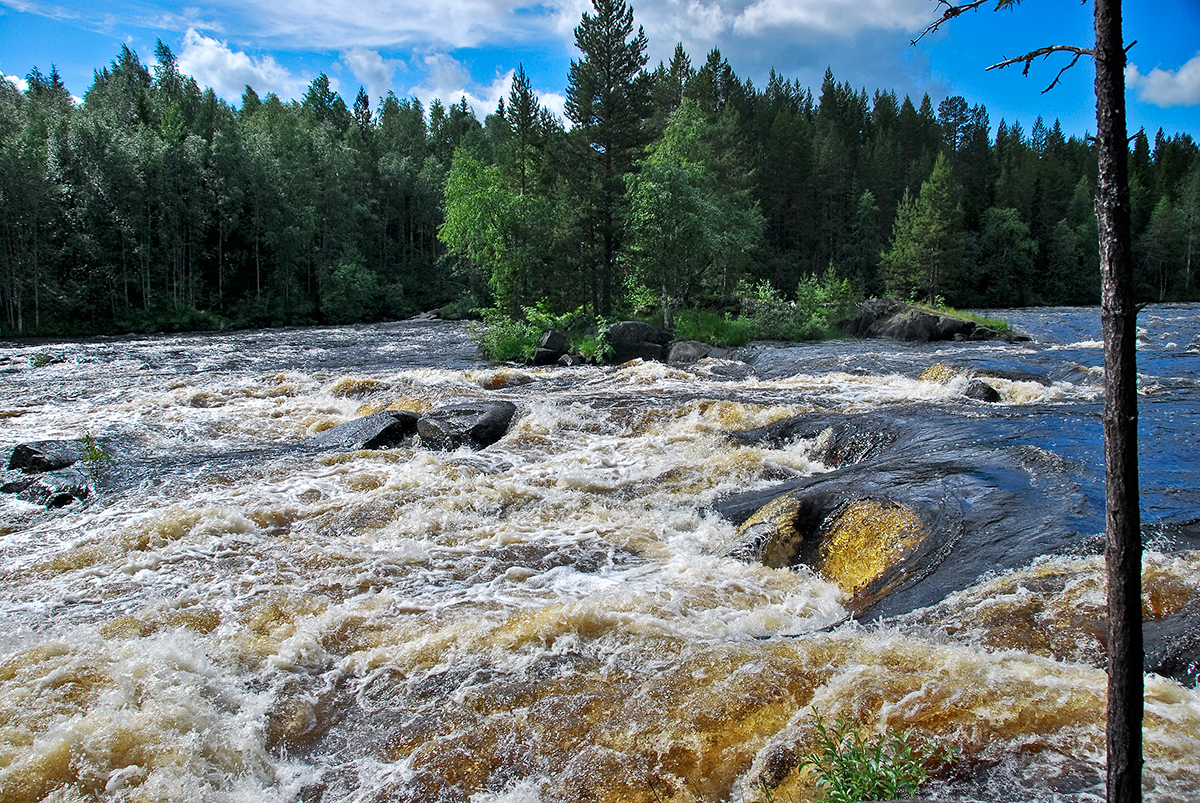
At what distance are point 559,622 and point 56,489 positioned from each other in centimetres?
835

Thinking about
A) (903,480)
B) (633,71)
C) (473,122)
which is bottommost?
(903,480)

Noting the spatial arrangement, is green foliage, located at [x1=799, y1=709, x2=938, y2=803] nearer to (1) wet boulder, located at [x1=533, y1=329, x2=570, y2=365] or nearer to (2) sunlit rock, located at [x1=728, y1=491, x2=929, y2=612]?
(2) sunlit rock, located at [x1=728, y1=491, x2=929, y2=612]

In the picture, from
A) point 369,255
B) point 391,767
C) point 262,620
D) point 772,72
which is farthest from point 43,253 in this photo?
point 772,72

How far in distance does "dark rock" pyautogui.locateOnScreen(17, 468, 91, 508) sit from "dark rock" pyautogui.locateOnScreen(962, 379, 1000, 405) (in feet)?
50.7

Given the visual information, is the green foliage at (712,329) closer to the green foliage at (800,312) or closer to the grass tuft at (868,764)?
the green foliage at (800,312)

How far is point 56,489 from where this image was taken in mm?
Result: 9609

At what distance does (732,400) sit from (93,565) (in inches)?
463

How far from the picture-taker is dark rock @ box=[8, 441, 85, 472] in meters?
10.5

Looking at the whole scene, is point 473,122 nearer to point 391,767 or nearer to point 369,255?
point 369,255

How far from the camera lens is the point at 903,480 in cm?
787

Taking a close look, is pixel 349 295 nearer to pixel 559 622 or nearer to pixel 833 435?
pixel 833 435

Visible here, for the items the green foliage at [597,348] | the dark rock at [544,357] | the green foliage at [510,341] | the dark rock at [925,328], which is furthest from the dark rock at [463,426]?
the dark rock at [925,328]

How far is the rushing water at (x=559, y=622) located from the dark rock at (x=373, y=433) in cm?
74

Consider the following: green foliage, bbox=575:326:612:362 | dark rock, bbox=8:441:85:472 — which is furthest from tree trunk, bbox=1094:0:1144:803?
green foliage, bbox=575:326:612:362
